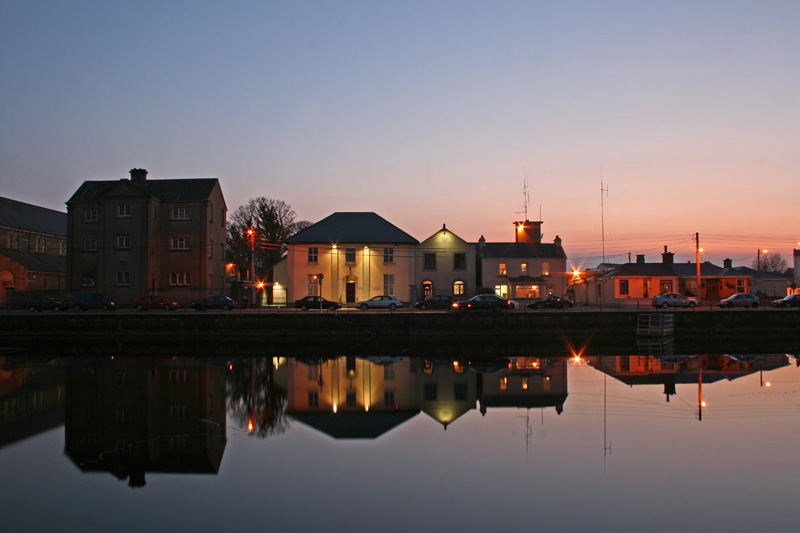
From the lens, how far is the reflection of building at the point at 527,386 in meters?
18.9

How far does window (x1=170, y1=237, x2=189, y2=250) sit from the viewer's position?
174 feet

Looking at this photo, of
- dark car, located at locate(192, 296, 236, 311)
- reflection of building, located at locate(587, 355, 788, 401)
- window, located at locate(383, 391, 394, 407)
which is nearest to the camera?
window, located at locate(383, 391, 394, 407)

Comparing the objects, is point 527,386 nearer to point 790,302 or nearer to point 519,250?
point 519,250

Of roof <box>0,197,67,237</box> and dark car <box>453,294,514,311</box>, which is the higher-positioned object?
roof <box>0,197,67,237</box>

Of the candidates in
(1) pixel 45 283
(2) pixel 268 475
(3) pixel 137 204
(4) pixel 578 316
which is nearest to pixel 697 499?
(2) pixel 268 475

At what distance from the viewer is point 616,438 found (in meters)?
14.4

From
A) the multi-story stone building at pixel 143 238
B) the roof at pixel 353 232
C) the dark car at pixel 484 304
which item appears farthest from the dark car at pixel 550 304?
the multi-story stone building at pixel 143 238

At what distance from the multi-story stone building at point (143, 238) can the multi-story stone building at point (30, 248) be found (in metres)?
6.94

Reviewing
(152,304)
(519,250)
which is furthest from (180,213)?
(519,250)

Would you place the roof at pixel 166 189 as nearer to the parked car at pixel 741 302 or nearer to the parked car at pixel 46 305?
the parked car at pixel 46 305

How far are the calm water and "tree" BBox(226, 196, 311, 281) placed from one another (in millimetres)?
49037

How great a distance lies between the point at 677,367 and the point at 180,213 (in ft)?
141

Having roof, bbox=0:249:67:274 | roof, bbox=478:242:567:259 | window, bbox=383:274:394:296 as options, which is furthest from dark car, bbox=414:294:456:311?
roof, bbox=0:249:67:274

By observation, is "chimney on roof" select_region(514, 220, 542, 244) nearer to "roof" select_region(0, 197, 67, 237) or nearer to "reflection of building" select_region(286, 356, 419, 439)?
"reflection of building" select_region(286, 356, 419, 439)
